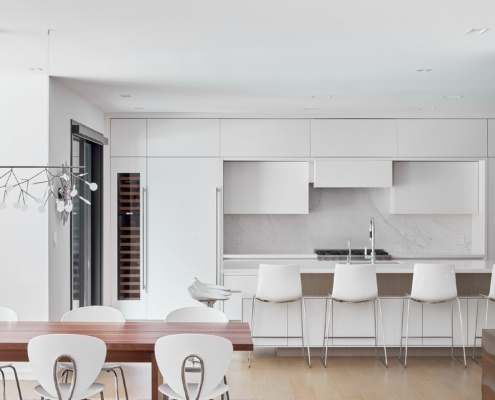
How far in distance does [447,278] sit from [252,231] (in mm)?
3458

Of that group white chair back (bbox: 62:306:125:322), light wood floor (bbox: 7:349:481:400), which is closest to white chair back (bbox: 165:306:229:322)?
white chair back (bbox: 62:306:125:322)

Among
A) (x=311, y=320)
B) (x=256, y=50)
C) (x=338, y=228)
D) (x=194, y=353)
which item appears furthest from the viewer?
(x=338, y=228)

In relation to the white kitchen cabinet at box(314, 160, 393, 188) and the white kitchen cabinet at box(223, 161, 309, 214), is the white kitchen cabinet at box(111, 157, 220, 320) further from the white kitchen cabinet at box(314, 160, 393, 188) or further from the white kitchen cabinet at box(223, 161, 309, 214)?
the white kitchen cabinet at box(314, 160, 393, 188)

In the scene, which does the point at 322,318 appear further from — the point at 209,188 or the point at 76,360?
the point at 76,360

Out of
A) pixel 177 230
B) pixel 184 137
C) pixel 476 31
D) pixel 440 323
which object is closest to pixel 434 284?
pixel 440 323

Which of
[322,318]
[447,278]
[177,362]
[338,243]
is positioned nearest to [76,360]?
[177,362]

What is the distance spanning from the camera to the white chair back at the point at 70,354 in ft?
12.5

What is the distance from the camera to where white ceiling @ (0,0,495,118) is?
410cm

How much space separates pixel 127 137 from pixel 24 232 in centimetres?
298

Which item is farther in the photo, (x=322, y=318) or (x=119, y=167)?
(x=119, y=167)

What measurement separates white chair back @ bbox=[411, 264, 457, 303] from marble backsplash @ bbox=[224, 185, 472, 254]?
116 inches

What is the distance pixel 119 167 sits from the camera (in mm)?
8836

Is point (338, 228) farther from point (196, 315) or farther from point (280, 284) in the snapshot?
point (196, 315)

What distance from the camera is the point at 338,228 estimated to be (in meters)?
9.40
